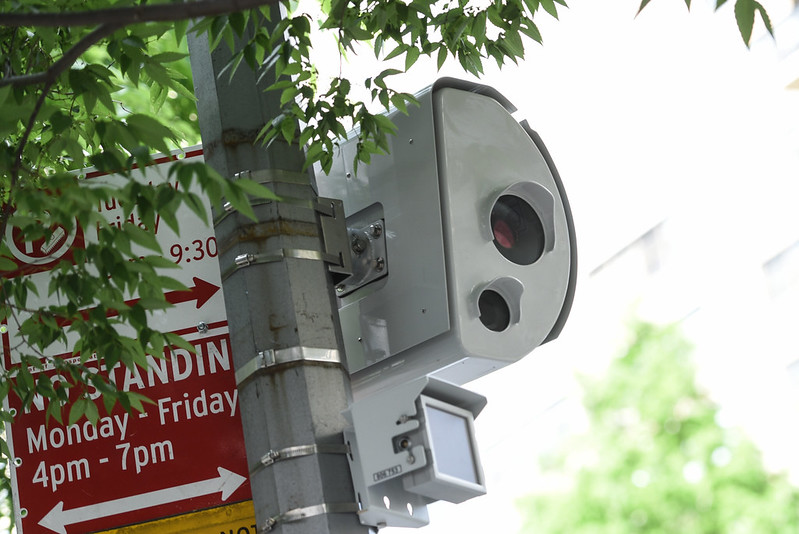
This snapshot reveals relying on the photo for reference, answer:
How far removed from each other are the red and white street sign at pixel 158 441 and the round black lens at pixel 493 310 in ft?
2.11

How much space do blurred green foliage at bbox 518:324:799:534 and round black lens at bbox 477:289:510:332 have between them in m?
10.9

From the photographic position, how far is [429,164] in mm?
2701

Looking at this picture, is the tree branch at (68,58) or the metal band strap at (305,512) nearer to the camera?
the tree branch at (68,58)

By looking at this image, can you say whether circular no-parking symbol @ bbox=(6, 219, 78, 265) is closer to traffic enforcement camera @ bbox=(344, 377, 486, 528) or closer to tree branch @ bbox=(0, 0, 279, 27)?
traffic enforcement camera @ bbox=(344, 377, 486, 528)

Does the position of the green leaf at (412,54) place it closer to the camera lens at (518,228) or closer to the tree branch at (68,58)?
the camera lens at (518,228)

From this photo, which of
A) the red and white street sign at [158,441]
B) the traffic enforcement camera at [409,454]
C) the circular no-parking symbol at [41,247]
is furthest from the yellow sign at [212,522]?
the circular no-parking symbol at [41,247]

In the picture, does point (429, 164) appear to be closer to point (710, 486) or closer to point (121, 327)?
point (121, 327)

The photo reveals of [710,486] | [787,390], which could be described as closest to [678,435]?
[710,486]

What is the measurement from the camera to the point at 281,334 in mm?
2436

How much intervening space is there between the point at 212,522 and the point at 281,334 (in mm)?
553

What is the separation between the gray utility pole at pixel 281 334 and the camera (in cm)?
235

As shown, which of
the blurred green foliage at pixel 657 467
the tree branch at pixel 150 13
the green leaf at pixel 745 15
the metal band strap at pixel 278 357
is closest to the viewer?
the tree branch at pixel 150 13

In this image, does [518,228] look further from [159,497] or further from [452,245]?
[159,497]

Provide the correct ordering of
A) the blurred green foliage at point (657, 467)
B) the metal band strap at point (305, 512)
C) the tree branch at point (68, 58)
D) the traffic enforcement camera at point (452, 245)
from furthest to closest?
the blurred green foliage at point (657, 467) < the traffic enforcement camera at point (452, 245) < the metal band strap at point (305, 512) < the tree branch at point (68, 58)
